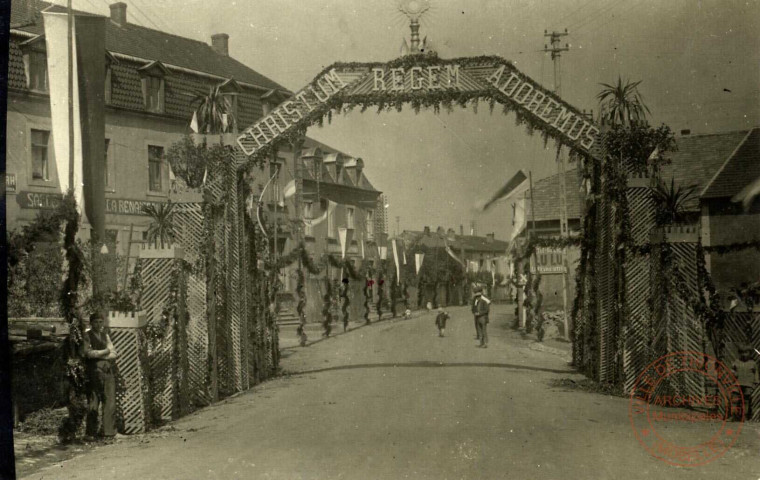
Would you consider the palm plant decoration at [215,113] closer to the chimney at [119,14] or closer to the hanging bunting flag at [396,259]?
the chimney at [119,14]

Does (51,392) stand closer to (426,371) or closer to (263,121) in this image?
(263,121)

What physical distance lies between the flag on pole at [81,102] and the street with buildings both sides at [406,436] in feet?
11.7

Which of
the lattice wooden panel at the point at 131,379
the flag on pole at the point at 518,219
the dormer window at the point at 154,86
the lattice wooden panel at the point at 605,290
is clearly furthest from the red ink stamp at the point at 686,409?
the dormer window at the point at 154,86

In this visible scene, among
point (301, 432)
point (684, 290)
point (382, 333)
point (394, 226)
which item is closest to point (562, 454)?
point (301, 432)

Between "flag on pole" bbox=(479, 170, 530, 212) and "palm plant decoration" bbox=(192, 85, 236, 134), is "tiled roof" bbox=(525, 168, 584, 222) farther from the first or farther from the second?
"palm plant decoration" bbox=(192, 85, 236, 134)

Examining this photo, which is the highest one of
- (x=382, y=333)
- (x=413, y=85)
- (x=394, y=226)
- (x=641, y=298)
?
(x=413, y=85)

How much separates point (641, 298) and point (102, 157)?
8.25 meters

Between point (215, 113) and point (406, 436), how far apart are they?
6646 millimetres

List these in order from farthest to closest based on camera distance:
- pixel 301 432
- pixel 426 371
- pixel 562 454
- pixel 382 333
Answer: pixel 382 333, pixel 426 371, pixel 301 432, pixel 562 454

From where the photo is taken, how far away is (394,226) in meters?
26.4

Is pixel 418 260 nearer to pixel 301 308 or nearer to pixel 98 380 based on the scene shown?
pixel 301 308

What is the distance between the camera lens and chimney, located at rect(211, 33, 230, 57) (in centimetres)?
955

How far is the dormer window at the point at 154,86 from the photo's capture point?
14.6 metres

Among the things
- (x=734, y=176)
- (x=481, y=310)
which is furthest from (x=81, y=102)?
(x=734, y=176)
